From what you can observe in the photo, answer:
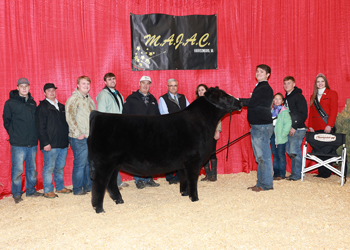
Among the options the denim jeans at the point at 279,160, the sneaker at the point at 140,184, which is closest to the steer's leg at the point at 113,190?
the sneaker at the point at 140,184

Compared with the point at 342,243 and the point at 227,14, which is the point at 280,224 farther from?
the point at 227,14

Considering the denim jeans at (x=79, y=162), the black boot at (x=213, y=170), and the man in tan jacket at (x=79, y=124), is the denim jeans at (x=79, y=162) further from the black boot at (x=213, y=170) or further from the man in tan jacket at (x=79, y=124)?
the black boot at (x=213, y=170)

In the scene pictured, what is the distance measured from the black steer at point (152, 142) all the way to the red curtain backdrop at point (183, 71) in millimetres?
1730

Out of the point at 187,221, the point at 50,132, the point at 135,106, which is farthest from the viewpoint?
the point at 135,106

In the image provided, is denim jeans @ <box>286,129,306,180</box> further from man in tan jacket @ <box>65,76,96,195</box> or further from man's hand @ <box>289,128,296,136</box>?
man in tan jacket @ <box>65,76,96,195</box>

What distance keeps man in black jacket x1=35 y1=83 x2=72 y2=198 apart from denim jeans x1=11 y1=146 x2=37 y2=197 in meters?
0.18

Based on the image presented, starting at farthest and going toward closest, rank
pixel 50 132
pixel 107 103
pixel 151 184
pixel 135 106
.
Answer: pixel 151 184 → pixel 135 106 → pixel 107 103 → pixel 50 132

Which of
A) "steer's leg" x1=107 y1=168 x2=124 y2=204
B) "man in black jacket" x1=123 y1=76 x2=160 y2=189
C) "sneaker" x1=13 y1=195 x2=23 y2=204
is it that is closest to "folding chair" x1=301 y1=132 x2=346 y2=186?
"man in black jacket" x1=123 y1=76 x2=160 y2=189

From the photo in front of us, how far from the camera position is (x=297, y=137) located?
517cm

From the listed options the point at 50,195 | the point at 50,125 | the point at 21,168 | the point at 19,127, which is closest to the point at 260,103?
the point at 50,125

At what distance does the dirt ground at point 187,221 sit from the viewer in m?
2.71

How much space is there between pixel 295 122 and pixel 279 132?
37 centimetres

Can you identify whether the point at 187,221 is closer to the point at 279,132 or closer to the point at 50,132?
the point at 50,132

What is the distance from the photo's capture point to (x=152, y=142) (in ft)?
11.6
